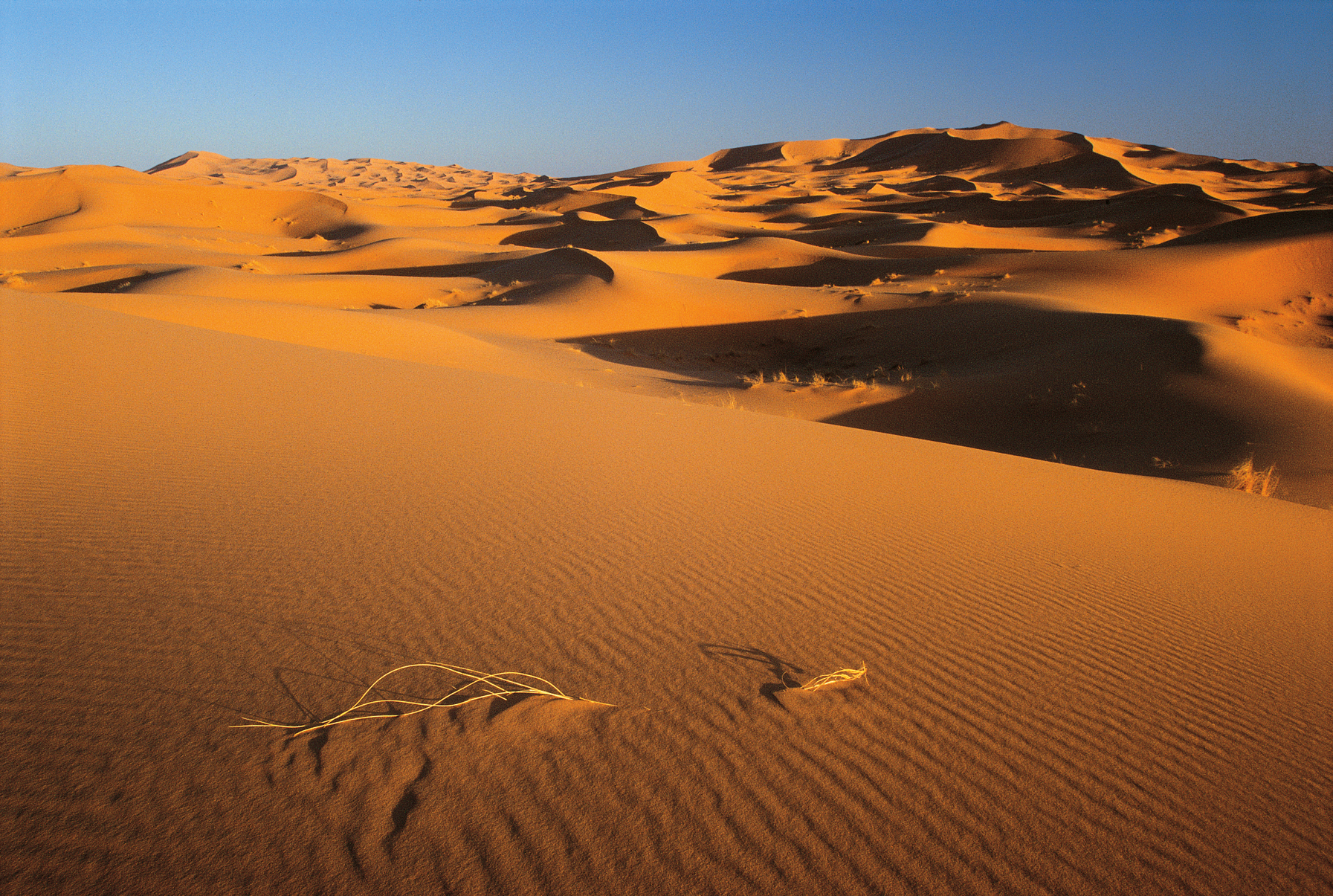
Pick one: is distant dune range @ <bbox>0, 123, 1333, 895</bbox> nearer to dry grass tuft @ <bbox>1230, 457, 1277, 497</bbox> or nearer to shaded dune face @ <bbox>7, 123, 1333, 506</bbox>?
dry grass tuft @ <bbox>1230, 457, 1277, 497</bbox>

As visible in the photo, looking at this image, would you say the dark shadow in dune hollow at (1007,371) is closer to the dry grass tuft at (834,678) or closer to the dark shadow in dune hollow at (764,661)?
the dry grass tuft at (834,678)

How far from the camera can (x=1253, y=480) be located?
287 inches

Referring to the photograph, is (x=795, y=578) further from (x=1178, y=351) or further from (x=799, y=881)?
(x=1178, y=351)

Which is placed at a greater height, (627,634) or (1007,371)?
(627,634)

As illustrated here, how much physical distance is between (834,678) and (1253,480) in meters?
7.20

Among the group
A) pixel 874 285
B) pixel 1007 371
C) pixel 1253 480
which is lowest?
pixel 1253 480

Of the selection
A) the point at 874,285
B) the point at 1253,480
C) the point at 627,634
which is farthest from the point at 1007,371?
the point at 627,634

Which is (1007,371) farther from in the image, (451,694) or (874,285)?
(451,694)

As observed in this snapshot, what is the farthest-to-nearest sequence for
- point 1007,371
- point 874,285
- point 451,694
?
point 874,285 → point 1007,371 → point 451,694

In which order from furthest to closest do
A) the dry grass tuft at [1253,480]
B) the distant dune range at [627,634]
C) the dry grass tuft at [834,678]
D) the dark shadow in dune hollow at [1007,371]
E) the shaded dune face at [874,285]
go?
the shaded dune face at [874,285] → the dark shadow in dune hollow at [1007,371] → the dry grass tuft at [1253,480] → the dry grass tuft at [834,678] → the distant dune range at [627,634]

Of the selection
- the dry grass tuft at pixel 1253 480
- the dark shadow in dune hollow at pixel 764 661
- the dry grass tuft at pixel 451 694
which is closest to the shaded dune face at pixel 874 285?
the dry grass tuft at pixel 1253 480

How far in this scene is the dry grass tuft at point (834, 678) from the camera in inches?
93.2

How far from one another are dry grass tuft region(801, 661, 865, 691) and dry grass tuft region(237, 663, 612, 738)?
67 centimetres

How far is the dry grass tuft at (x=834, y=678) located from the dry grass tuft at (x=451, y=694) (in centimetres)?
67
